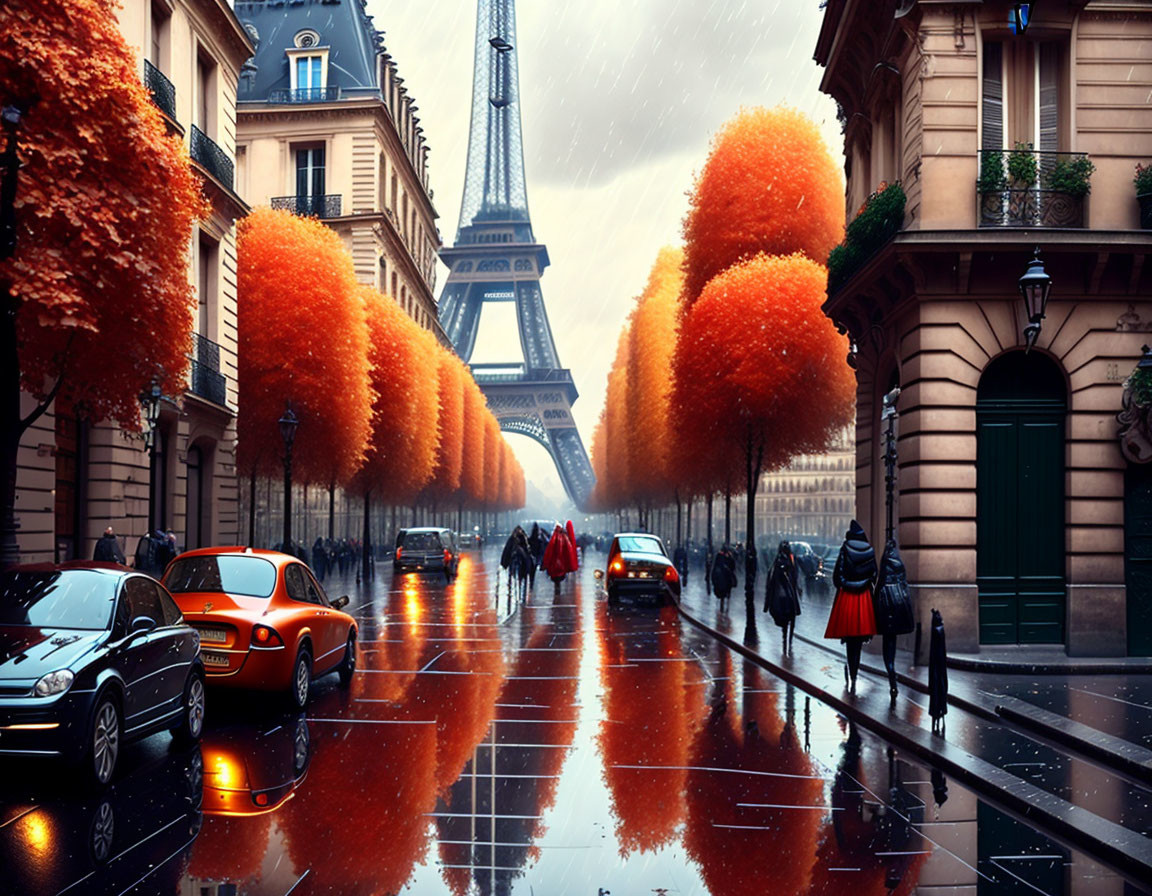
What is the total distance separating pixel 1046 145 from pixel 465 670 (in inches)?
437

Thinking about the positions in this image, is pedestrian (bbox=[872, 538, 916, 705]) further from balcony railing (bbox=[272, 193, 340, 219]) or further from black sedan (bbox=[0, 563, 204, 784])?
balcony railing (bbox=[272, 193, 340, 219])

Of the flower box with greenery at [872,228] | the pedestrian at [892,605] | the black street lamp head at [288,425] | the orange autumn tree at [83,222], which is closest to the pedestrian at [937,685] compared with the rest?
the pedestrian at [892,605]

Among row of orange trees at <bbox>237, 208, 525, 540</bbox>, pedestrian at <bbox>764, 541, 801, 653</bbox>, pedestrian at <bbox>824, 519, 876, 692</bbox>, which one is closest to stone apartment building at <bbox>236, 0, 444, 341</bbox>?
row of orange trees at <bbox>237, 208, 525, 540</bbox>

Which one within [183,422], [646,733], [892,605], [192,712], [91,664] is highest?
[183,422]

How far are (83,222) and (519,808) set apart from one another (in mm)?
9313

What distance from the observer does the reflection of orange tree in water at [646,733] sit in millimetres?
8281

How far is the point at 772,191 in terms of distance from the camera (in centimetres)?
3722

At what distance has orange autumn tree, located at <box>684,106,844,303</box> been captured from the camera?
122 feet

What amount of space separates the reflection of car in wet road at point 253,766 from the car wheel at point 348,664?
268cm

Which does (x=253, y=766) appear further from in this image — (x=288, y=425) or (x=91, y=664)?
(x=288, y=425)

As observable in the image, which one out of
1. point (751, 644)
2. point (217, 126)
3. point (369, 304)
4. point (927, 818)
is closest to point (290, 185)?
point (369, 304)

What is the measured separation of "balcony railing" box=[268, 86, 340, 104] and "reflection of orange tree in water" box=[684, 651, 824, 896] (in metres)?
51.5

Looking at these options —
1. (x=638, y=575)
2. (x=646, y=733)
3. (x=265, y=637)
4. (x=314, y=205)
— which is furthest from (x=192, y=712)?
(x=314, y=205)

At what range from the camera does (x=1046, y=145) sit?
1798 centimetres
